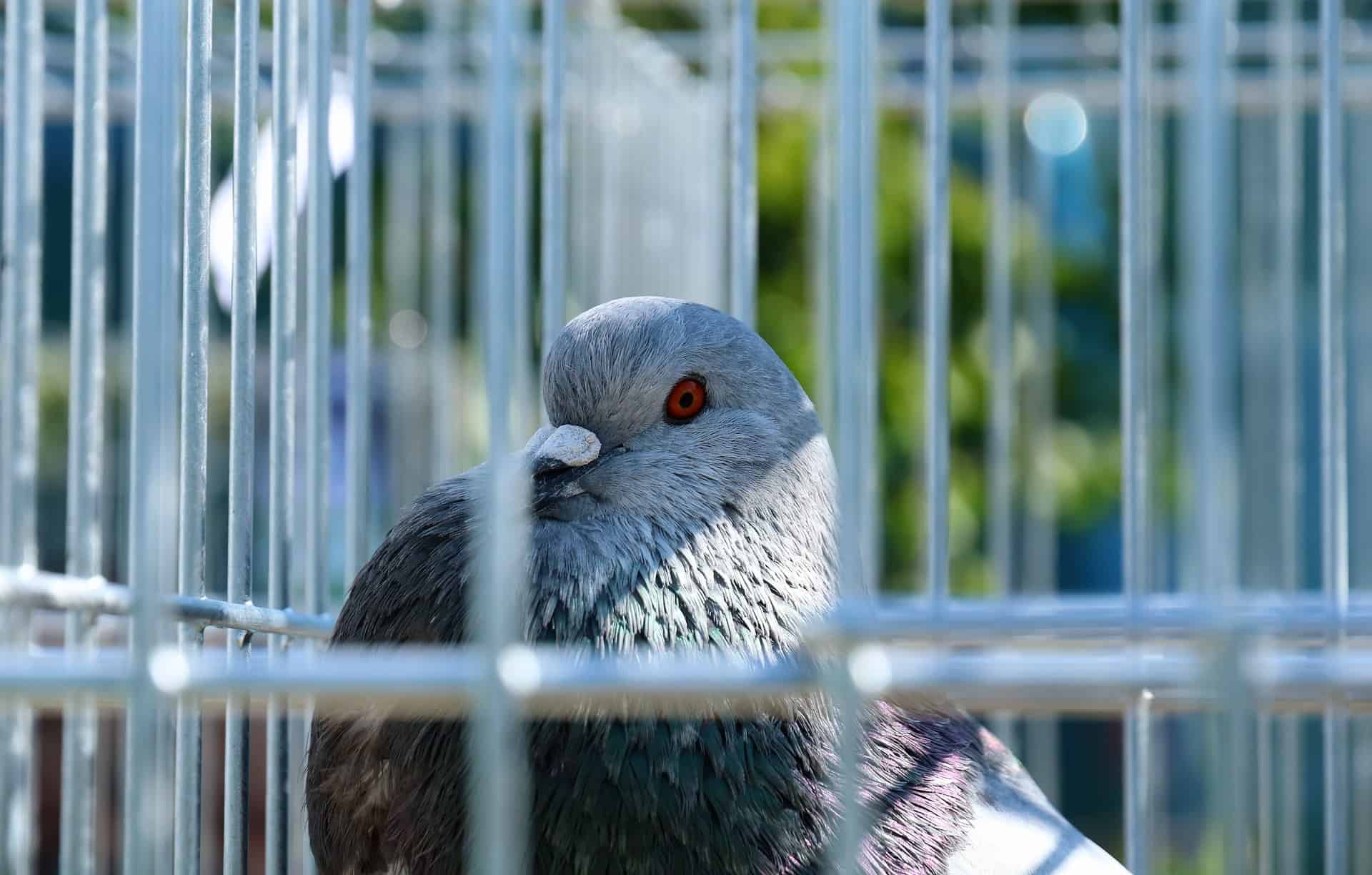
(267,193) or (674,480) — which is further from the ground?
(267,193)

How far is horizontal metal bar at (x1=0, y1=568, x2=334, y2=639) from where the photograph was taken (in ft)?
3.74

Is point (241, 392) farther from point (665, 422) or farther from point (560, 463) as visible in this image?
point (665, 422)

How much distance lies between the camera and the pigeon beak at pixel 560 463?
134 centimetres

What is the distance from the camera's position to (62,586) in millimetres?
1242

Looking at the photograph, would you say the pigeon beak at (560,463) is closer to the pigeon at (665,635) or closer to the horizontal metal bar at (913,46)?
the pigeon at (665,635)

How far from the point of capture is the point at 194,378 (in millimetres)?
1208

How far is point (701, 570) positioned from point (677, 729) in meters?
0.18

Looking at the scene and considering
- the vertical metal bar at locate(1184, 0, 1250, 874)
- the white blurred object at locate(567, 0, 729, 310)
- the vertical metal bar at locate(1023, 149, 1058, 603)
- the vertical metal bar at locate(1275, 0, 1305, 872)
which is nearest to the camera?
the vertical metal bar at locate(1184, 0, 1250, 874)

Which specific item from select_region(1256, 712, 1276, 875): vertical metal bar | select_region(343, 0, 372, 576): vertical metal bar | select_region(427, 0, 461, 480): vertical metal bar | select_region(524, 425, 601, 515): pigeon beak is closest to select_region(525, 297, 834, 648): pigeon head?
select_region(524, 425, 601, 515): pigeon beak

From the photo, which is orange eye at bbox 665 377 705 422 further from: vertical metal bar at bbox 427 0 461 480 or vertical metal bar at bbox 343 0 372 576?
vertical metal bar at bbox 427 0 461 480

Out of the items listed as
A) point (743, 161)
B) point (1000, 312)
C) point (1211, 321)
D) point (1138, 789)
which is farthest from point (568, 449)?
point (1000, 312)

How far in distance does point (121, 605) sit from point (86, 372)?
0.24m

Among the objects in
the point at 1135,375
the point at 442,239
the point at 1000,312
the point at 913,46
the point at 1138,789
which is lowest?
the point at 1138,789

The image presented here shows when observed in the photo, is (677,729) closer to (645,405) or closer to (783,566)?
(783,566)
